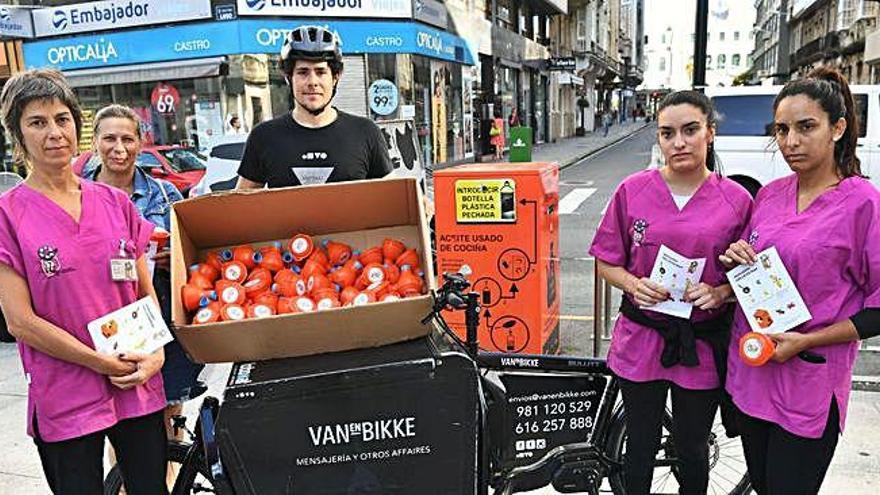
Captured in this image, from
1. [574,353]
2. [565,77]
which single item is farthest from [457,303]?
[565,77]

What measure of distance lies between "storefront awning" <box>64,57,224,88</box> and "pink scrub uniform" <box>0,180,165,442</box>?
14579 mm

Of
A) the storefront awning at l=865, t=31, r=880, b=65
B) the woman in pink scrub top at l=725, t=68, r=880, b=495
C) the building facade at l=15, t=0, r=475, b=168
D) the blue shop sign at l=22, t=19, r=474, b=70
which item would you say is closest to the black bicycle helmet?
the woman in pink scrub top at l=725, t=68, r=880, b=495

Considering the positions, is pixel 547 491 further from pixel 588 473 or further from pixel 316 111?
pixel 316 111

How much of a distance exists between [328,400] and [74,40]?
1867 centimetres

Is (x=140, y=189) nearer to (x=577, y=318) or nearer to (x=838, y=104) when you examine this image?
(x=838, y=104)

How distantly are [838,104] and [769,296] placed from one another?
2.06 feet

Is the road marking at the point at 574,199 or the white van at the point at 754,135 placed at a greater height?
the white van at the point at 754,135

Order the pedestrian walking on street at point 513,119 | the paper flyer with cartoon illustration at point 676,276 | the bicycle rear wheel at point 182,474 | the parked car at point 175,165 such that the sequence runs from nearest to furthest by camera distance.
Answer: the paper flyer with cartoon illustration at point 676,276 → the bicycle rear wheel at point 182,474 → the parked car at point 175,165 → the pedestrian walking on street at point 513,119

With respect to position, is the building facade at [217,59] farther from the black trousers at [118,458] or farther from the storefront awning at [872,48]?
the storefront awning at [872,48]

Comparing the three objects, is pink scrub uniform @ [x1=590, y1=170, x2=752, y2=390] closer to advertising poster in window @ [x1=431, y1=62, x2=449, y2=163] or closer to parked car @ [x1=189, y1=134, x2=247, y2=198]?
parked car @ [x1=189, y1=134, x2=247, y2=198]

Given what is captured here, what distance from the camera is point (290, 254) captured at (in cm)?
238

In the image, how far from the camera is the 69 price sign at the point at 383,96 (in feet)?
54.6

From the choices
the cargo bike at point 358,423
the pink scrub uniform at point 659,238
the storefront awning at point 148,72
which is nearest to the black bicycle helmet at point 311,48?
the cargo bike at point 358,423

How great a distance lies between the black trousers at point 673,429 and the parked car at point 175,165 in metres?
8.77
